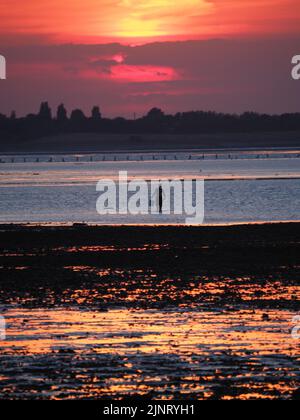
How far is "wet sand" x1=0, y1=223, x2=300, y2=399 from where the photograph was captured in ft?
54.5

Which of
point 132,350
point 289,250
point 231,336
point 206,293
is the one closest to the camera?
point 132,350

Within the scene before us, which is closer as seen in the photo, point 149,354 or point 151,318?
point 149,354

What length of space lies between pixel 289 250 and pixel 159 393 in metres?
20.3

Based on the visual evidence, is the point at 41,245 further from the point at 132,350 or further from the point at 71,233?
the point at 132,350

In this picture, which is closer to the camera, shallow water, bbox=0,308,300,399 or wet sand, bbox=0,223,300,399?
shallow water, bbox=0,308,300,399

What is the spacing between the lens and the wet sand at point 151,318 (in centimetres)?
1661

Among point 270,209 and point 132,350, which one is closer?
point 132,350

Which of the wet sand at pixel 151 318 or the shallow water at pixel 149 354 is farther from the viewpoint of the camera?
the wet sand at pixel 151 318

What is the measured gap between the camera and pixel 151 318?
22.7 metres

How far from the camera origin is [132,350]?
19094 mm

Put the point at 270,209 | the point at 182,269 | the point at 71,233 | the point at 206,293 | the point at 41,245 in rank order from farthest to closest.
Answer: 1. the point at 270,209
2. the point at 71,233
3. the point at 41,245
4. the point at 182,269
5. the point at 206,293

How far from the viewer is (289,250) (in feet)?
117
